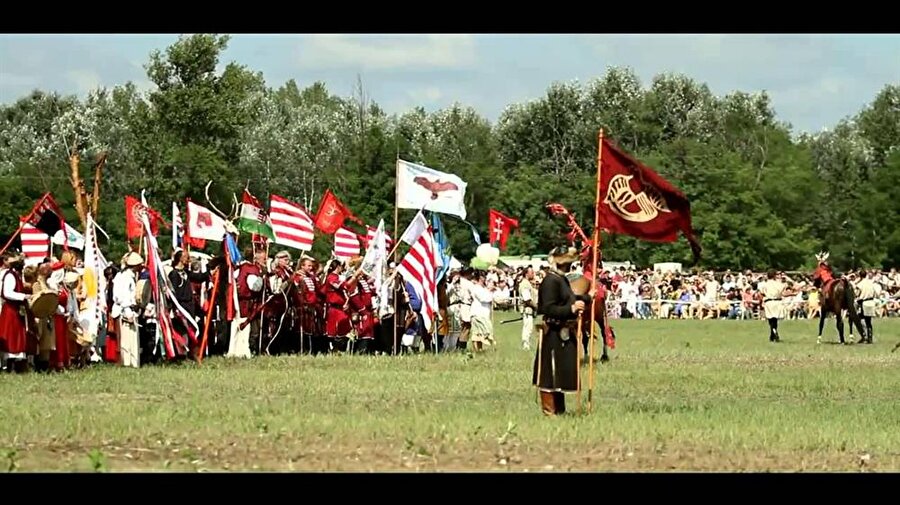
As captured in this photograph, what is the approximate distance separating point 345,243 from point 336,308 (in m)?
5.31

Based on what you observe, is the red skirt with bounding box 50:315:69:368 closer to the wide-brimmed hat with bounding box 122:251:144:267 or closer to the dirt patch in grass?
the wide-brimmed hat with bounding box 122:251:144:267

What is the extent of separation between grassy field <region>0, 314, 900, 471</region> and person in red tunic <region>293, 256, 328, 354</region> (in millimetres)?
2432

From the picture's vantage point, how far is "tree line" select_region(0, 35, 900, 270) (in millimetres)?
73250

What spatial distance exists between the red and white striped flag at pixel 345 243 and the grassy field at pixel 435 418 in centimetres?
731

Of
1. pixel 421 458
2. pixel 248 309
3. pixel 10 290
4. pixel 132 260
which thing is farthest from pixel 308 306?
pixel 421 458

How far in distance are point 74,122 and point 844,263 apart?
43.6 meters

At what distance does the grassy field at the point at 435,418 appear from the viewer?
46.0 ft

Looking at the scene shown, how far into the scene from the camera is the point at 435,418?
16.8 m

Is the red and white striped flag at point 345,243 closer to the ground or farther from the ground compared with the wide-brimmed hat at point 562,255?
farther from the ground

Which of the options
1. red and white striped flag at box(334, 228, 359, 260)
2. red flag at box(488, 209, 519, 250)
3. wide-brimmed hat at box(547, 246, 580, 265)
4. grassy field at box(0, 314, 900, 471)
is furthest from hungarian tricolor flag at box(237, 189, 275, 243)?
wide-brimmed hat at box(547, 246, 580, 265)

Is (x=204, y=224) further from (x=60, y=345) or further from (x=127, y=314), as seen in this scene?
(x=60, y=345)

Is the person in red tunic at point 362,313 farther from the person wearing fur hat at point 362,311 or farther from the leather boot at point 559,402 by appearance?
the leather boot at point 559,402

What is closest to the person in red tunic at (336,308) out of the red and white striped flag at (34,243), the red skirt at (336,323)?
the red skirt at (336,323)
